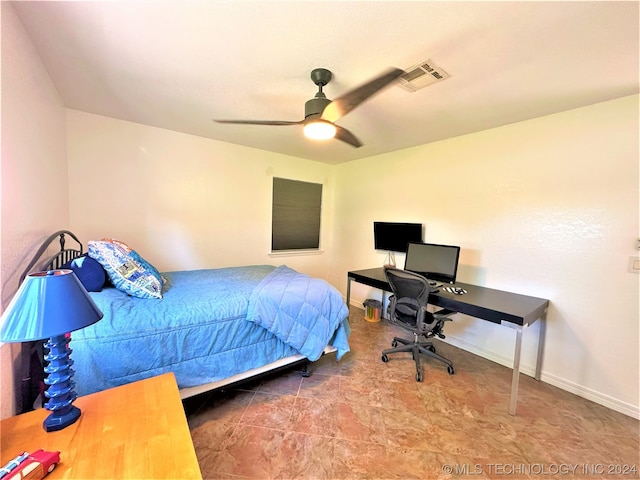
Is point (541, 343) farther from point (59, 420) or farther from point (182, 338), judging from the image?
point (59, 420)

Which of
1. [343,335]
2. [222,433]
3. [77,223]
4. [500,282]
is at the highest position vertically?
[77,223]

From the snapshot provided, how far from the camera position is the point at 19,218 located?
1.39 meters

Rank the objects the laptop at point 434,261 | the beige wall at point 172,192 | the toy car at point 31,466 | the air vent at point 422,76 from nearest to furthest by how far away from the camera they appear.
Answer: the toy car at point 31,466
the air vent at point 422,76
the beige wall at point 172,192
the laptop at point 434,261

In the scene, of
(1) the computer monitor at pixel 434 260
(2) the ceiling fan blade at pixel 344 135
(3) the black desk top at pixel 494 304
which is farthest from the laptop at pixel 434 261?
(2) the ceiling fan blade at pixel 344 135

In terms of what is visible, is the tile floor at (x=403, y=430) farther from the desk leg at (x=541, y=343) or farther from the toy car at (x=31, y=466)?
the toy car at (x=31, y=466)

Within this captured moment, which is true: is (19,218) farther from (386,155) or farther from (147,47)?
(386,155)

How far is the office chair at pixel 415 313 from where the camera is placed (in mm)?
2408

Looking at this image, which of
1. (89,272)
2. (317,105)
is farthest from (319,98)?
(89,272)

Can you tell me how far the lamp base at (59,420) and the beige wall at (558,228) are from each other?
3272mm

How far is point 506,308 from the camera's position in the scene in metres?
2.15

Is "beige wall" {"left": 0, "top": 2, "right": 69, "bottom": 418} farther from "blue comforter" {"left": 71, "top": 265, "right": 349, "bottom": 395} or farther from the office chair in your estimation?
the office chair

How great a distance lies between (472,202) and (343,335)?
2.02m

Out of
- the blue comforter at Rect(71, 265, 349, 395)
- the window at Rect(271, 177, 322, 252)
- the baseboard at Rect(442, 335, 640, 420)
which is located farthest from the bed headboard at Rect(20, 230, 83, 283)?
the baseboard at Rect(442, 335, 640, 420)

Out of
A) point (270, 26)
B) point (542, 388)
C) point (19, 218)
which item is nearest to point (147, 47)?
point (270, 26)
